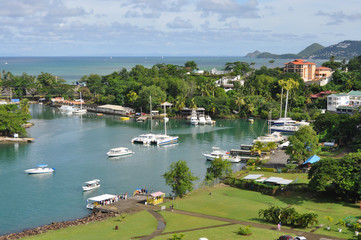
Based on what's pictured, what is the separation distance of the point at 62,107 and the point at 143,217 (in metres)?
98.7

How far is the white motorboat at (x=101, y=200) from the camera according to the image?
47.5 metres

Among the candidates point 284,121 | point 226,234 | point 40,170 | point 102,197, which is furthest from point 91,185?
point 284,121

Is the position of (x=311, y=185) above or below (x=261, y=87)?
below

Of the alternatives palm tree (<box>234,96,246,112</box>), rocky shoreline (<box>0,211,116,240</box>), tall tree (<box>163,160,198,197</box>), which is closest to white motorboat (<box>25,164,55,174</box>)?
rocky shoreline (<box>0,211,116,240</box>)

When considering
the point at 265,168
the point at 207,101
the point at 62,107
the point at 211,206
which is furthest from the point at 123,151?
the point at 62,107

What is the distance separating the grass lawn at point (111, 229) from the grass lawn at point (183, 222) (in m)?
1.41

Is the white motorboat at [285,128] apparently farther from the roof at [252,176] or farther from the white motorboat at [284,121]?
the roof at [252,176]

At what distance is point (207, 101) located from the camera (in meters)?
117

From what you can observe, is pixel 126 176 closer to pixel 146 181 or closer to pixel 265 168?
pixel 146 181

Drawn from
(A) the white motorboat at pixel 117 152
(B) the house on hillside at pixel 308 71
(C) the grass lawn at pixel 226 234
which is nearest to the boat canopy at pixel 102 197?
(C) the grass lawn at pixel 226 234

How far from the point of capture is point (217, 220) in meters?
39.8

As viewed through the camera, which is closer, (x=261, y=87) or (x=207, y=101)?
(x=207, y=101)

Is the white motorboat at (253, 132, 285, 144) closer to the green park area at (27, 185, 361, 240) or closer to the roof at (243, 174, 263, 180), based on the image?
the roof at (243, 174, 263, 180)

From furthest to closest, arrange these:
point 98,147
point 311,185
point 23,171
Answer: point 98,147, point 23,171, point 311,185
